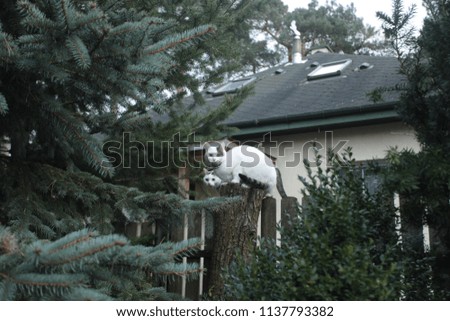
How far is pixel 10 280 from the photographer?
7.00 ft

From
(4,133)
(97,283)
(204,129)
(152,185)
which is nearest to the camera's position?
(97,283)

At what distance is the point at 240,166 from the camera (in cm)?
468

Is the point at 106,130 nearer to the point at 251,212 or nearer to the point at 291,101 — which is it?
the point at 251,212

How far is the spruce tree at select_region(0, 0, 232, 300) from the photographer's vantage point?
2195mm

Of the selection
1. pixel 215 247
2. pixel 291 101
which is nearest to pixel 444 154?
pixel 215 247

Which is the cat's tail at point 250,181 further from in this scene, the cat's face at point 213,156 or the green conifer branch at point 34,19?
the green conifer branch at point 34,19

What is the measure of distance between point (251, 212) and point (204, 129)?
1177 mm

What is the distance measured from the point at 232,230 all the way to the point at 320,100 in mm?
4192

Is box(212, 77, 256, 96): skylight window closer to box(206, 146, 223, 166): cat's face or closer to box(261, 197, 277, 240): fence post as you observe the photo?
box(206, 146, 223, 166): cat's face

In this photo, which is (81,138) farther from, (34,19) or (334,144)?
(334,144)

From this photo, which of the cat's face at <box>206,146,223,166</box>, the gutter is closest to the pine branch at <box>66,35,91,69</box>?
the cat's face at <box>206,146,223,166</box>

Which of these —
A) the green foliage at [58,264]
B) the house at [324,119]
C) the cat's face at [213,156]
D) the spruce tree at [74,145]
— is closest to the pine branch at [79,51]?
the spruce tree at [74,145]

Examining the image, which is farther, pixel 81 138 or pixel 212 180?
pixel 212 180

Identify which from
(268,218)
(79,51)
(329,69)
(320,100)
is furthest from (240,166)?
(329,69)
